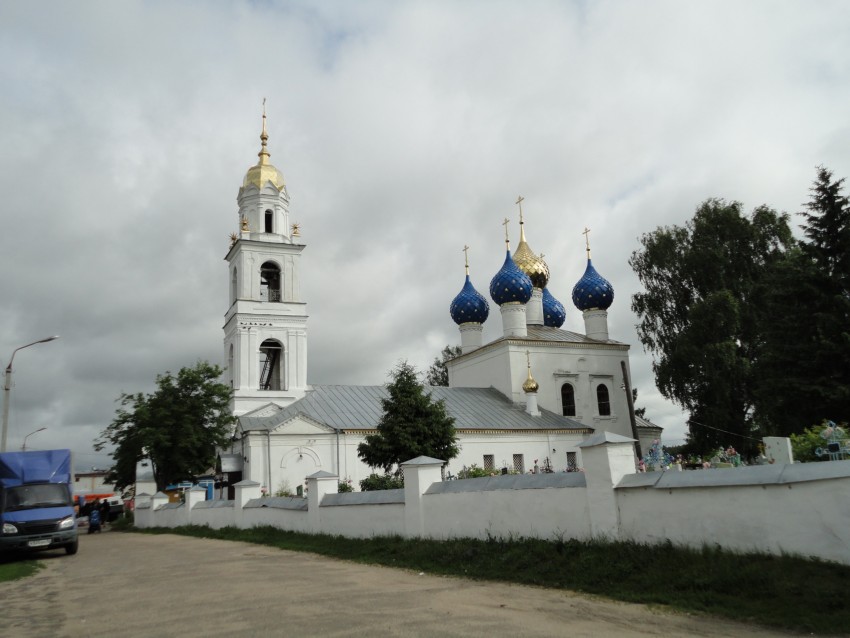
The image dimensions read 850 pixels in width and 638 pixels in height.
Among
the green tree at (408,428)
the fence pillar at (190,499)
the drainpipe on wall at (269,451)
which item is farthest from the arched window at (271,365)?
the green tree at (408,428)

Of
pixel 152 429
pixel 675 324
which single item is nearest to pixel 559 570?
pixel 152 429

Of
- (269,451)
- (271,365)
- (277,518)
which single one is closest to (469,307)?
(271,365)

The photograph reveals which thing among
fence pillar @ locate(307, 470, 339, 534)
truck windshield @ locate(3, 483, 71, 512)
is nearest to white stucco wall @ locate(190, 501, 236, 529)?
truck windshield @ locate(3, 483, 71, 512)

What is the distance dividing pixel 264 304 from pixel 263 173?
20.1 ft

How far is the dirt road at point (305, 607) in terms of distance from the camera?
21.5 ft

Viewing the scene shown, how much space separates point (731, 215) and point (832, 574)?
28487mm

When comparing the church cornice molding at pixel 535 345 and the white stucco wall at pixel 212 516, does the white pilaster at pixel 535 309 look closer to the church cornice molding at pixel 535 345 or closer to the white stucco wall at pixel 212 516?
the church cornice molding at pixel 535 345

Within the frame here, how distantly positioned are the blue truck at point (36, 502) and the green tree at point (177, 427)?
24.9 ft

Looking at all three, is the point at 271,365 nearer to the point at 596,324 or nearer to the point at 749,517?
the point at 596,324

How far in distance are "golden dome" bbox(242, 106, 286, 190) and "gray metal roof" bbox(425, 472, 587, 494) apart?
21.4 metres

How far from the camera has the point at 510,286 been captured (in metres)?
34.0

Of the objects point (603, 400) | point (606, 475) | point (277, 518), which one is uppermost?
point (603, 400)

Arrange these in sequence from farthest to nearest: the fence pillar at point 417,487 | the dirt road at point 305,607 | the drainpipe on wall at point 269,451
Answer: the drainpipe on wall at point 269,451
the fence pillar at point 417,487
the dirt road at point 305,607

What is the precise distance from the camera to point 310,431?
83.9 feet
